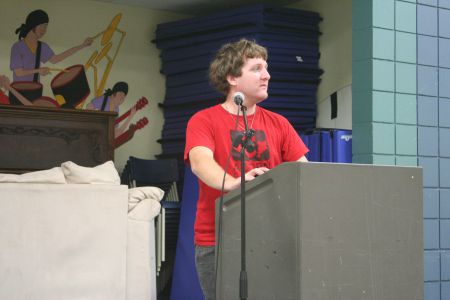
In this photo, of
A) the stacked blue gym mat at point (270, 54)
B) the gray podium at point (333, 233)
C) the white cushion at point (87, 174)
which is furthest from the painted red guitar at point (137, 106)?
the gray podium at point (333, 233)

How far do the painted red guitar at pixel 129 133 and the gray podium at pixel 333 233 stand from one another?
4.62 meters

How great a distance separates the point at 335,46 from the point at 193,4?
1.50 m

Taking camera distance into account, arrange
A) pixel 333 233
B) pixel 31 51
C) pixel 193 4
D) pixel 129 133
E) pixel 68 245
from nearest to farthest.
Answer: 1. pixel 333 233
2. pixel 68 245
3. pixel 31 51
4. pixel 193 4
5. pixel 129 133

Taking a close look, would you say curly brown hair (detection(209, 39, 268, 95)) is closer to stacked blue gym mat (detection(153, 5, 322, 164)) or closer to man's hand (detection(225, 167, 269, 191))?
man's hand (detection(225, 167, 269, 191))

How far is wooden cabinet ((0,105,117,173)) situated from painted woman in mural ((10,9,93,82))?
410mm

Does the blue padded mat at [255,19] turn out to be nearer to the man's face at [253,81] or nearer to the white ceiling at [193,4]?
the white ceiling at [193,4]

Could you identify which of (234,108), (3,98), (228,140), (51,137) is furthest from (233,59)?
(3,98)

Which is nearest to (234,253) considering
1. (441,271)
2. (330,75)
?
(441,271)

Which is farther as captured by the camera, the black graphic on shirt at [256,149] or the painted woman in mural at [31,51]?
the painted woman in mural at [31,51]

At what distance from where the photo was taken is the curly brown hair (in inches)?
108

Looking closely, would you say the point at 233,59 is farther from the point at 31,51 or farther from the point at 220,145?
the point at 31,51

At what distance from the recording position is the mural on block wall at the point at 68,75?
6.36m

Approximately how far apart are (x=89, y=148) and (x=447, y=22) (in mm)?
3553

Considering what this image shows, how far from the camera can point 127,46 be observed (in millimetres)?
6840
